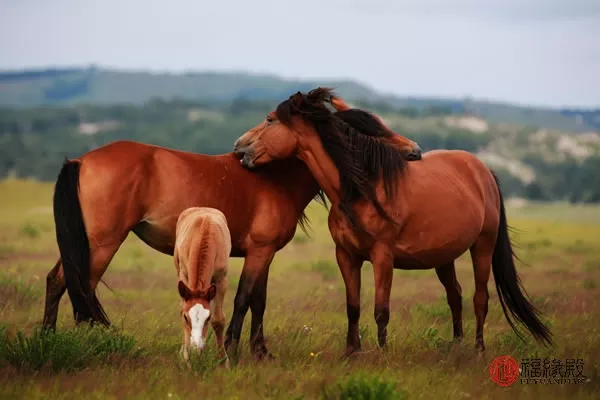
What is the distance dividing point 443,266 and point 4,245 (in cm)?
1232

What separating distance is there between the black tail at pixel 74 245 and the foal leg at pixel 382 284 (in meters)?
2.26

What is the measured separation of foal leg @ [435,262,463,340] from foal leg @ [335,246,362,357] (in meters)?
1.27

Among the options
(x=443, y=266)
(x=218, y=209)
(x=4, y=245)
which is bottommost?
(x=4, y=245)

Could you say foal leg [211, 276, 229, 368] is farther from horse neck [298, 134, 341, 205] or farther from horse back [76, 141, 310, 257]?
horse neck [298, 134, 341, 205]

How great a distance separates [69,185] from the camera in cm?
813

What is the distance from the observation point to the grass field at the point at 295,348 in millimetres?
6641

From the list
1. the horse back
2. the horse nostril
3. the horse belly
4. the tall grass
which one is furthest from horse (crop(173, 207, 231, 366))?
the horse nostril

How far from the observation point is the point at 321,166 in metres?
8.40

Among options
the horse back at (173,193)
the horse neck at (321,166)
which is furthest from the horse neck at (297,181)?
the horse neck at (321,166)

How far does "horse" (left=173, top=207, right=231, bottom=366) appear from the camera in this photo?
6867mm

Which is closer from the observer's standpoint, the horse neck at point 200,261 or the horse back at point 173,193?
the horse neck at point 200,261

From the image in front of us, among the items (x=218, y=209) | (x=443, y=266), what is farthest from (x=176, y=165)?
(x=443, y=266)

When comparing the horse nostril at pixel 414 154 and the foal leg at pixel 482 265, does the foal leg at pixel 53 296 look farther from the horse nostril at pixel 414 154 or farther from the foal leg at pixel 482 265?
the foal leg at pixel 482 265

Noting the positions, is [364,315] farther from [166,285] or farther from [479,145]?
[479,145]
